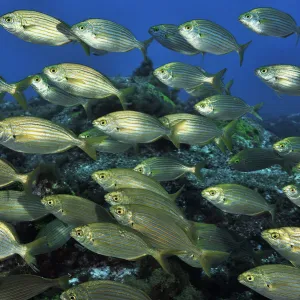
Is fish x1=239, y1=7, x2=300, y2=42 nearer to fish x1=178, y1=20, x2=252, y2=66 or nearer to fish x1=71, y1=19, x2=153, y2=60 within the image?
fish x1=178, y1=20, x2=252, y2=66

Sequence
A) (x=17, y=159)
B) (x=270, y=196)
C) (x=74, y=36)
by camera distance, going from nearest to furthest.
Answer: (x=74, y=36) → (x=270, y=196) → (x=17, y=159)

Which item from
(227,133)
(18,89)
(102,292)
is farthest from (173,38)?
(102,292)

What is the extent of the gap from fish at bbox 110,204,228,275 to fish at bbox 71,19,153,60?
9.76 ft

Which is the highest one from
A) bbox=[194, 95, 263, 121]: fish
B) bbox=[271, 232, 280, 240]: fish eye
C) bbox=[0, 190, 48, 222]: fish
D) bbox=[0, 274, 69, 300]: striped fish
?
bbox=[194, 95, 263, 121]: fish

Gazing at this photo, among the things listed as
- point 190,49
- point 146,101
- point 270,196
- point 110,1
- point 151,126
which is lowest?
point 110,1

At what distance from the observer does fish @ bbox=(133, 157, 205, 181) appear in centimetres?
507

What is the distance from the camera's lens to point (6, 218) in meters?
4.16

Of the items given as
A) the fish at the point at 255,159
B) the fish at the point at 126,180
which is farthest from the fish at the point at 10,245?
the fish at the point at 255,159

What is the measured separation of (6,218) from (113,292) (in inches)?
74.7

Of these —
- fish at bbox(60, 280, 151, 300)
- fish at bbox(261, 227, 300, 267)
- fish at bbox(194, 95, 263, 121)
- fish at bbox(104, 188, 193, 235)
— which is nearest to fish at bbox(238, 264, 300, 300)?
fish at bbox(261, 227, 300, 267)

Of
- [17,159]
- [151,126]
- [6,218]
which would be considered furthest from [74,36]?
[17,159]

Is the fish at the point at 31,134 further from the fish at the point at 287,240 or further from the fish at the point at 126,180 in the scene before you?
the fish at the point at 287,240

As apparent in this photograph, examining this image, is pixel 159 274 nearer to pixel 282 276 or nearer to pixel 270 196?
pixel 282 276

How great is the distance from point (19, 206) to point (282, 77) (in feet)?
13.6
